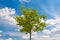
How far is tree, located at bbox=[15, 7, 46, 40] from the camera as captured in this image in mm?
34938

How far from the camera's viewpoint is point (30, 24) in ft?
114

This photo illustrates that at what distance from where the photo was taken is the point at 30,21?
34.9m

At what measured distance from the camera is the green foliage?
3494cm

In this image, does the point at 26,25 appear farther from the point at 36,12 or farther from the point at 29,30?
the point at 36,12

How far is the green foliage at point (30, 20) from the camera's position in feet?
115

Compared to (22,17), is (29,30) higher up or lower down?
lower down

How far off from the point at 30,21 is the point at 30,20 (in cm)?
18

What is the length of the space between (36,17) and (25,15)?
6.72 feet

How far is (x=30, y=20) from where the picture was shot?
3491 cm

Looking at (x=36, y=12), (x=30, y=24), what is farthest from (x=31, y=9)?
(x=30, y=24)

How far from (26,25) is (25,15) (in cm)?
210

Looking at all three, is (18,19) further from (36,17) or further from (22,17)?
(36,17)

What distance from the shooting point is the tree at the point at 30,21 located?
115 feet

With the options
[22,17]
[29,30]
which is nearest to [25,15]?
[22,17]
